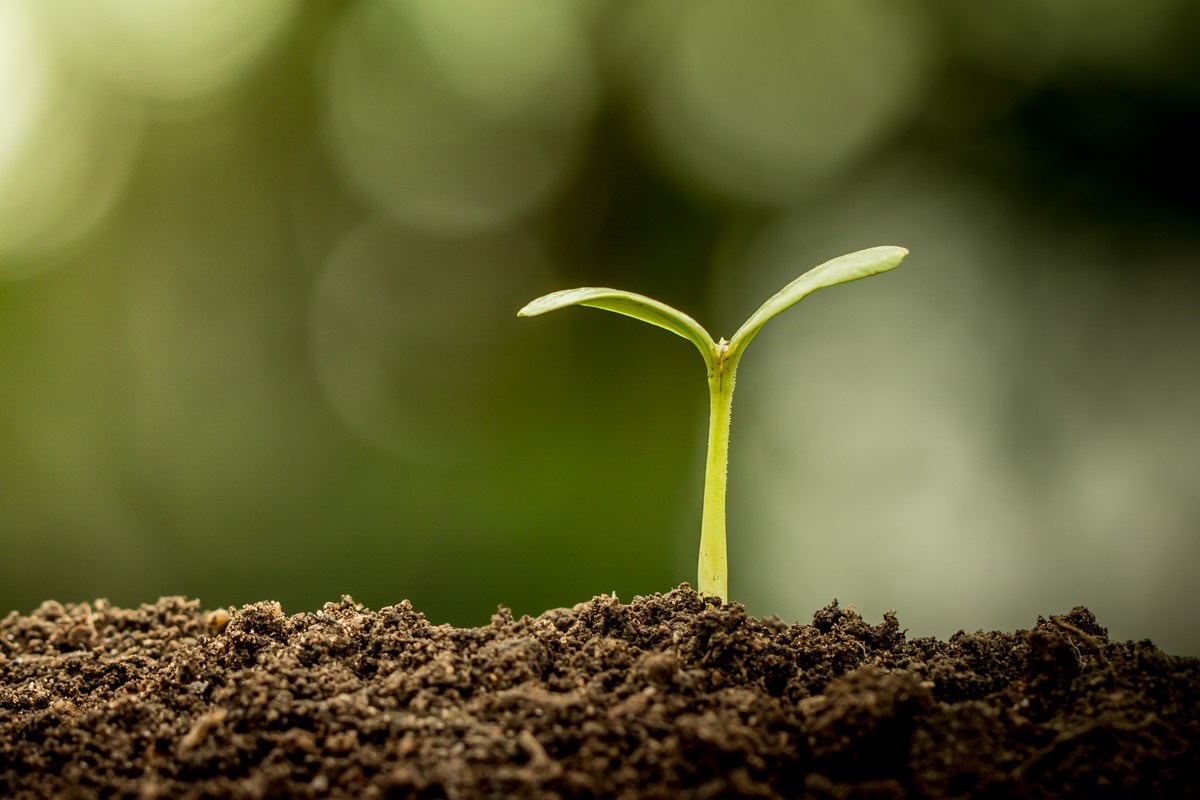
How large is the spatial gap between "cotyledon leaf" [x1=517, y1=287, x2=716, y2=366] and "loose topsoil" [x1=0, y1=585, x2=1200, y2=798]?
271 millimetres

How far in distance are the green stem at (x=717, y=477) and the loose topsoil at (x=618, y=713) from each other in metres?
0.03

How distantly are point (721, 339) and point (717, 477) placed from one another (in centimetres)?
14

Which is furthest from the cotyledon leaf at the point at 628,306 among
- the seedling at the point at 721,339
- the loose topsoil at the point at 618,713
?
the loose topsoil at the point at 618,713

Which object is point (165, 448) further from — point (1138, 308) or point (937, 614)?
point (1138, 308)

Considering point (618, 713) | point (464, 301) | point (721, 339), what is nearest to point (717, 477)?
point (721, 339)

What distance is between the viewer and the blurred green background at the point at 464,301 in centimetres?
286

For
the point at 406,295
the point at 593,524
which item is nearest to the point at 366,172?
the point at 406,295

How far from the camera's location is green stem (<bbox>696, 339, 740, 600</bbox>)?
0.95m

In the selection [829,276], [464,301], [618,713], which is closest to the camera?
[618,713]

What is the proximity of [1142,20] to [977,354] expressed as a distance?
3.37 ft

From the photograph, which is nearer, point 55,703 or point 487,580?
point 55,703

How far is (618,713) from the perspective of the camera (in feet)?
2.34

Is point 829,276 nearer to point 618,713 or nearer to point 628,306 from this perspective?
point 628,306

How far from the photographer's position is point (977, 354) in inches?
107
